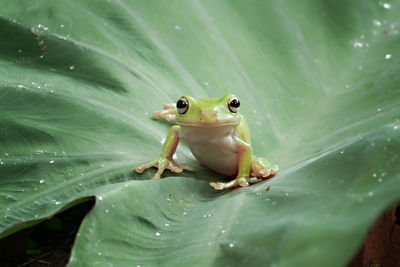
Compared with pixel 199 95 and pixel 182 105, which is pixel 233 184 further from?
pixel 199 95

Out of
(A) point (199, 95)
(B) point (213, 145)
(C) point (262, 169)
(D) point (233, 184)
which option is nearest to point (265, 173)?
(C) point (262, 169)

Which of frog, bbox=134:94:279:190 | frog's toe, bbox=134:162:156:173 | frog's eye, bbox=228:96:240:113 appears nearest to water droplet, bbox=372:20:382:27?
frog, bbox=134:94:279:190

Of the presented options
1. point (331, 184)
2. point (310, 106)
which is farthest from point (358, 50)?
point (331, 184)

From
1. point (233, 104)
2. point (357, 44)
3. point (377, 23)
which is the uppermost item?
point (377, 23)

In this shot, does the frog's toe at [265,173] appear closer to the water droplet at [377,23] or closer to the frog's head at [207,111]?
the frog's head at [207,111]

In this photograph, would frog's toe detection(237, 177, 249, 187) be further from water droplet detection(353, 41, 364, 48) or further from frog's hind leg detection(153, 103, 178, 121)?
water droplet detection(353, 41, 364, 48)

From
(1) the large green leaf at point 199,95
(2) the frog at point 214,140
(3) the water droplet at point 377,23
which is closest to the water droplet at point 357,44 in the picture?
(1) the large green leaf at point 199,95
